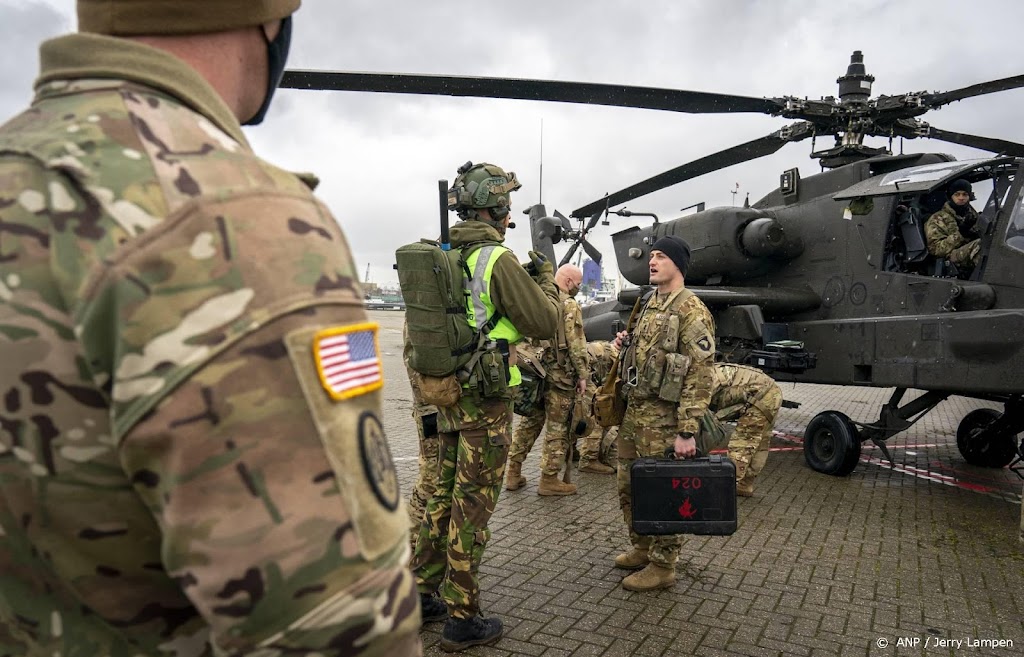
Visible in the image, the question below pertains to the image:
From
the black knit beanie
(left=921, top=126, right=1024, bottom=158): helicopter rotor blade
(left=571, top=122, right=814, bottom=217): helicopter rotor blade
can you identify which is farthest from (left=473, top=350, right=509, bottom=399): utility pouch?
(left=921, top=126, right=1024, bottom=158): helicopter rotor blade

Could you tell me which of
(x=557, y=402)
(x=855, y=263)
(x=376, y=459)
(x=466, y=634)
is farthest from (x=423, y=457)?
(x=855, y=263)

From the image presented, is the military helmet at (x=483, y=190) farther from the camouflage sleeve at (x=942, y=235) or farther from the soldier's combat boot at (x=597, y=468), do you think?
the camouflage sleeve at (x=942, y=235)

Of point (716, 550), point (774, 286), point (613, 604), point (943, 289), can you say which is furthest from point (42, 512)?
point (774, 286)

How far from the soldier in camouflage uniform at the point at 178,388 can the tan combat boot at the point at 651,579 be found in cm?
350

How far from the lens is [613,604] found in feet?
13.0

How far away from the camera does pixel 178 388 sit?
733mm

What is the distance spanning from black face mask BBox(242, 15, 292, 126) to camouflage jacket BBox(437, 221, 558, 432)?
2.46 meters

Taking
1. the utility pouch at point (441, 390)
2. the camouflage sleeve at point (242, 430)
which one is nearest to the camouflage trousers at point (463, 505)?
the utility pouch at point (441, 390)

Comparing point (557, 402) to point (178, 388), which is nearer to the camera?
point (178, 388)

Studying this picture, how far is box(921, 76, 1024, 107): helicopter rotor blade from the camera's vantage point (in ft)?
20.3

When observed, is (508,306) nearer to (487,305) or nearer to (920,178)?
(487,305)

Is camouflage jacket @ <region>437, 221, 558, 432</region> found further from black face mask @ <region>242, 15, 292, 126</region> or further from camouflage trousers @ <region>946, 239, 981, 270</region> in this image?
camouflage trousers @ <region>946, 239, 981, 270</region>

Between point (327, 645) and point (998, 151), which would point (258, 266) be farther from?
point (998, 151)

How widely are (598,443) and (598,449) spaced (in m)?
0.06
